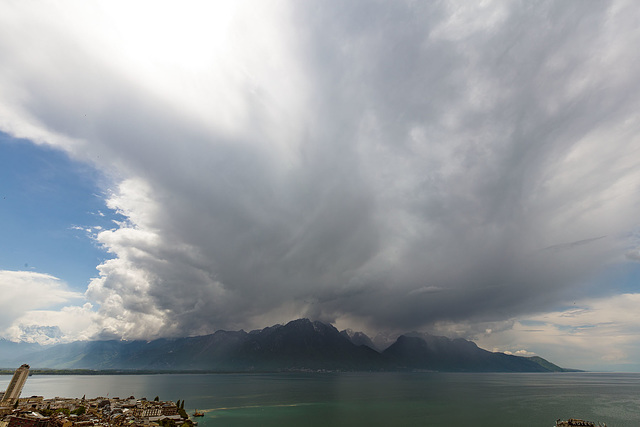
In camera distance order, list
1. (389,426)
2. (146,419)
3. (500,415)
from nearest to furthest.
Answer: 1. (146,419)
2. (389,426)
3. (500,415)

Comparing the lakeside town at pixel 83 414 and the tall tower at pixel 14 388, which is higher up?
the tall tower at pixel 14 388

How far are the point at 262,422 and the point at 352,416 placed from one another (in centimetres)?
3488

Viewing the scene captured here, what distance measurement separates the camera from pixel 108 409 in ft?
337

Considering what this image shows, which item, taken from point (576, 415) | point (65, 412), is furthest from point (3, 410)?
point (576, 415)

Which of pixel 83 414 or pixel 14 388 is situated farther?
pixel 14 388

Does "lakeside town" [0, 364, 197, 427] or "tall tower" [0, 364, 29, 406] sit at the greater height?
"tall tower" [0, 364, 29, 406]

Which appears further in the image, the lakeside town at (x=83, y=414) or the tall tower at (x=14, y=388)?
the tall tower at (x=14, y=388)

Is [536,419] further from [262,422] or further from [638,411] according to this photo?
[262,422]

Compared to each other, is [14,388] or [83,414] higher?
[14,388]

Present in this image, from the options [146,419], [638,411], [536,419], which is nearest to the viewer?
[146,419]

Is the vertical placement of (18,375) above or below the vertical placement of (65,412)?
above

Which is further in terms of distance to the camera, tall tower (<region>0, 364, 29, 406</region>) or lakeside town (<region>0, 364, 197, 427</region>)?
tall tower (<region>0, 364, 29, 406</region>)

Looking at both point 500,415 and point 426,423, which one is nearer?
point 426,423

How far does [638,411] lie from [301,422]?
14721 cm
